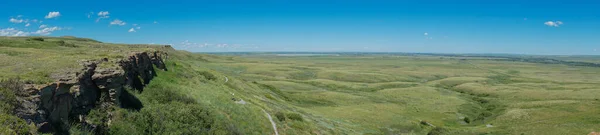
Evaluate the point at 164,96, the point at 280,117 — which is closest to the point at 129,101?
the point at 164,96

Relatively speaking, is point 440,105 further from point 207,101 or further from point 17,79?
point 17,79

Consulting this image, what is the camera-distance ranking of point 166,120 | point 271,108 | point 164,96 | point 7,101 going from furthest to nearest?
point 271,108 → point 164,96 → point 166,120 → point 7,101

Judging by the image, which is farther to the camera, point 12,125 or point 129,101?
point 129,101

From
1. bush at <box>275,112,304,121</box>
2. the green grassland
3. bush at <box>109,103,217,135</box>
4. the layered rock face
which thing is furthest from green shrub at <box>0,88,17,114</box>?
bush at <box>275,112,304,121</box>

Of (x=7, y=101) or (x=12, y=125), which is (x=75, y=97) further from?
(x=12, y=125)

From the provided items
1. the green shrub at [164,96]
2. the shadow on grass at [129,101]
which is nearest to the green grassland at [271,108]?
the green shrub at [164,96]

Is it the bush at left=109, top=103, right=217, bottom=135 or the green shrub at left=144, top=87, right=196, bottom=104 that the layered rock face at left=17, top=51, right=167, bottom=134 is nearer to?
the bush at left=109, top=103, right=217, bottom=135

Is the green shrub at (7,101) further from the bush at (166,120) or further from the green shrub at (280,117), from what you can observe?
the green shrub at (280,117)

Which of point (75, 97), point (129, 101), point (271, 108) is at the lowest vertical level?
point (271, 108)
